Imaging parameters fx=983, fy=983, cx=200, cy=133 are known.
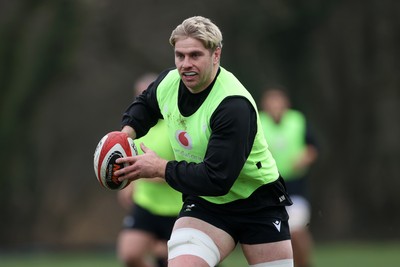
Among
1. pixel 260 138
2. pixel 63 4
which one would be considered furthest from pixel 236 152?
pixel 63 4

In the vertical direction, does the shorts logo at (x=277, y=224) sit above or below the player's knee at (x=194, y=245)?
above

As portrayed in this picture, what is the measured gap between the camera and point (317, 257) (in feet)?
45.1

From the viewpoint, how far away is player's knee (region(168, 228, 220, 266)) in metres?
5.56

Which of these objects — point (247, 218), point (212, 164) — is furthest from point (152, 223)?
point (212, 164)

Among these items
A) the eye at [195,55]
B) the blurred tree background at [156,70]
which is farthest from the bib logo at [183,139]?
the blurred tree background at [156,70]

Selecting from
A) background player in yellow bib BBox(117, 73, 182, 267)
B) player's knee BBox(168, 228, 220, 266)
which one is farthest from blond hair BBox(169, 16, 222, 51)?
background player in yellow bib BBox(117, 73, 182, 267)

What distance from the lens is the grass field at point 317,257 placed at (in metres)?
12.5

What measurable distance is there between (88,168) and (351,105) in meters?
4.81

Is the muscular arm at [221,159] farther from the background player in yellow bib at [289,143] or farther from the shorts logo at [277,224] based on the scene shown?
the background player in yellow bib at [289,143]

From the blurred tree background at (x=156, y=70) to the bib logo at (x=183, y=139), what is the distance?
431 inches

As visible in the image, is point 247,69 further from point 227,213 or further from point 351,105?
point 227,213

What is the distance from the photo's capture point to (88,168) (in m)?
16.8

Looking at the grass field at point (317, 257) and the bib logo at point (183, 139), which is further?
the grass field at point (317, 257)

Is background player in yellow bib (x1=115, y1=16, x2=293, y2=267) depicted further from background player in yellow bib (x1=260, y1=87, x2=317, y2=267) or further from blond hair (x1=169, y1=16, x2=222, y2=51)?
background player in yellow bib (x1=260, y1=87, x2=317, y2=267)
